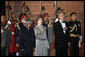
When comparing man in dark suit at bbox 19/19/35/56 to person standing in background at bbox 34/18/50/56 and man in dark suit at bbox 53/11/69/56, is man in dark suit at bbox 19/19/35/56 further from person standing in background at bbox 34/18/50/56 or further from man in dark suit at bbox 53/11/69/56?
man in dark suit at bbox 53/11/69/56

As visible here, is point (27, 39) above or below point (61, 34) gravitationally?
below

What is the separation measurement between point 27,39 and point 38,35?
1.36 ft

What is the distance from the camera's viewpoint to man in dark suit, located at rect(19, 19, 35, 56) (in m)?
7.91

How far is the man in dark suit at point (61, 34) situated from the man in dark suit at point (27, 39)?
0.84 metres

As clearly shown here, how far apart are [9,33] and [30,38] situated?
885 mm

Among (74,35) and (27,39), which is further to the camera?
(74,35)

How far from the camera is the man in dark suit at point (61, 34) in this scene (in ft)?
27.1

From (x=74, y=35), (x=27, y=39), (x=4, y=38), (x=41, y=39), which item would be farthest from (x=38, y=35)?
(x=74, y=35)

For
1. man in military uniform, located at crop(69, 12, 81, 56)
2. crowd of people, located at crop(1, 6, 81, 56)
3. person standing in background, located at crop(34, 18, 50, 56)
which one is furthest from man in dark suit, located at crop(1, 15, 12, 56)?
man in military uniform, located at crop(69, 12, 81, 56)

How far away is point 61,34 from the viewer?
8.23 metres

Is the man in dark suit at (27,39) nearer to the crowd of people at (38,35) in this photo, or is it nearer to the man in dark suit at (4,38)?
the crowd of people at (38,35)

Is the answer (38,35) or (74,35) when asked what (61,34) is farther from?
(38,35)

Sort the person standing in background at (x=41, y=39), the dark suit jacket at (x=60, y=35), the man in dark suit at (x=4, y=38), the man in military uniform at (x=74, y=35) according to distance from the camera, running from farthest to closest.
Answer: the man in military uniform at (x=74, y=35) < the man in dark suit at (x=4, y=38) < the dark suit jacket at (x=60, y=35) < the person standing in background at (x=41, y=39)

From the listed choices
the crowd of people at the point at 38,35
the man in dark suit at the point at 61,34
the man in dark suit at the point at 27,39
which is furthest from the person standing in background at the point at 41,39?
the man in dark suit at the point at 61,34
